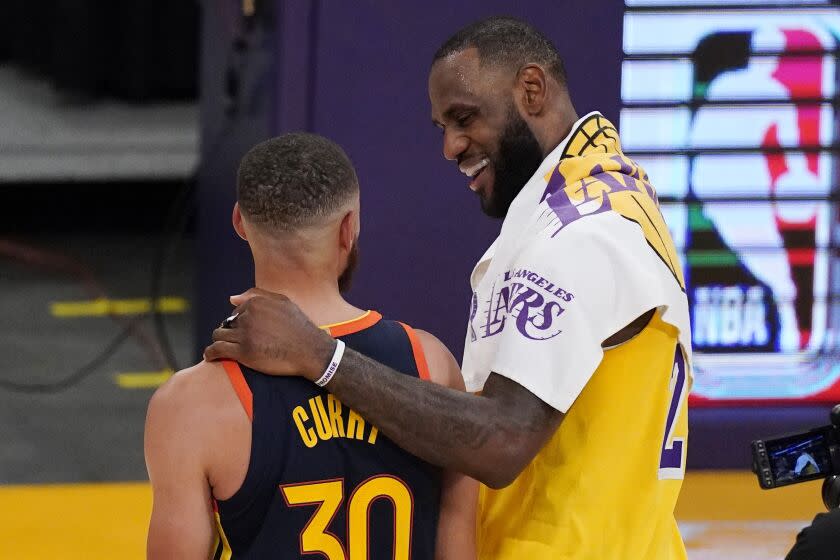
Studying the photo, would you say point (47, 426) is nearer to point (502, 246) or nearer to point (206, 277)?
point (206, 277)

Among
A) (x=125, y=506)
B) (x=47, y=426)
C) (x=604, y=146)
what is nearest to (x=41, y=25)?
(x=47, y=426)

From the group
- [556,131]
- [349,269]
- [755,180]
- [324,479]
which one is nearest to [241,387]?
[324,479]

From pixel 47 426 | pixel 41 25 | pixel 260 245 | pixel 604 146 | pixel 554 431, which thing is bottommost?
pixel 47 426

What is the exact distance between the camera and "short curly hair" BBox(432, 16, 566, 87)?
2.38 m

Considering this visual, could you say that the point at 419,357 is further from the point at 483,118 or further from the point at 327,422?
the point at 483,118

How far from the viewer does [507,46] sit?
2391 millimetres

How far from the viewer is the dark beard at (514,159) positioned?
237 centimetres

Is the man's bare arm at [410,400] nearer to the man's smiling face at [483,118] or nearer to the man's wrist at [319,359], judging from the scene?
the man's wrist at [319,359]

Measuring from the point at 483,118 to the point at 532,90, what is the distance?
0.32 feet

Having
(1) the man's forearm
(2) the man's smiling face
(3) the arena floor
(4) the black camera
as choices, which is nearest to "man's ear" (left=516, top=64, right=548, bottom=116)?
(2) the man's smiling face

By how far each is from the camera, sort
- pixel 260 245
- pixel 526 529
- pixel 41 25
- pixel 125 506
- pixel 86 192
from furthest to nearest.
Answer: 1. pixel 86 192
2. pixel 41 25
3. pixel 125 506
4. pixel 526 529
5. pixel 260 245

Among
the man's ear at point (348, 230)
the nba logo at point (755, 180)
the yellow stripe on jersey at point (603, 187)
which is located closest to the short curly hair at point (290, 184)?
the man's ear at point (348, 230)

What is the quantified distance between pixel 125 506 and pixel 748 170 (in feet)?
7.68

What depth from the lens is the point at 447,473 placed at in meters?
2.17
